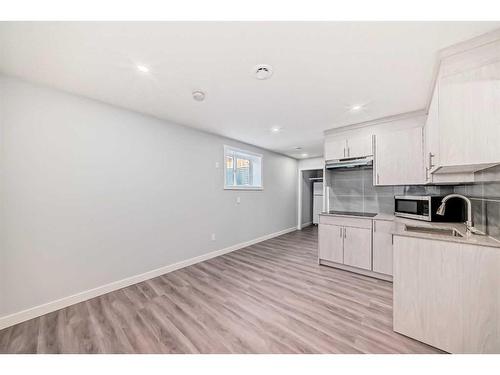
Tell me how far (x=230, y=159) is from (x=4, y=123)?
3031 mm

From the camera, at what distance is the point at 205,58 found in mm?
1605

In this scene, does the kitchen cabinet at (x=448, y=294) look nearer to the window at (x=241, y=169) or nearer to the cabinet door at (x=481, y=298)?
the cabinet door at (x=481, y=298)

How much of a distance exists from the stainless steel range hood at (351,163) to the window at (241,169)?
1801 millimetres

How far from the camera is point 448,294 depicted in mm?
1469

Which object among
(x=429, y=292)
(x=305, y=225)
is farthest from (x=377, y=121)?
(x=305, y=225)

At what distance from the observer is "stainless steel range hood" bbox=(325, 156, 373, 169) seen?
3076 mm

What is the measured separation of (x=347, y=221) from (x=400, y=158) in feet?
3.85

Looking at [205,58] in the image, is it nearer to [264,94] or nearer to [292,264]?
[264,94]

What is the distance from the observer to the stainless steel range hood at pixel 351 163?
3.08 m

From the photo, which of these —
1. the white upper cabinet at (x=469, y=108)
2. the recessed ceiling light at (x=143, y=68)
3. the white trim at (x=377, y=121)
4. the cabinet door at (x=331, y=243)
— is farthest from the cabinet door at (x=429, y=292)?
the recessed ceiling light at (x=143, y=68)

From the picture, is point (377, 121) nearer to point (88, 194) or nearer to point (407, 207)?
point (407, 207)

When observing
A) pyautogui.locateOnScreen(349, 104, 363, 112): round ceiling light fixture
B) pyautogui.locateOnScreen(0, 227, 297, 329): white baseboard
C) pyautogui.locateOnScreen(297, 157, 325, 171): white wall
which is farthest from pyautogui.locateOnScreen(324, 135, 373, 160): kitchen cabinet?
pyautogui.locateOnScreen(0, 227, 297, 329): white baseboard

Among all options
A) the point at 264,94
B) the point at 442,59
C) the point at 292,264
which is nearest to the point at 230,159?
the point at 264,94
